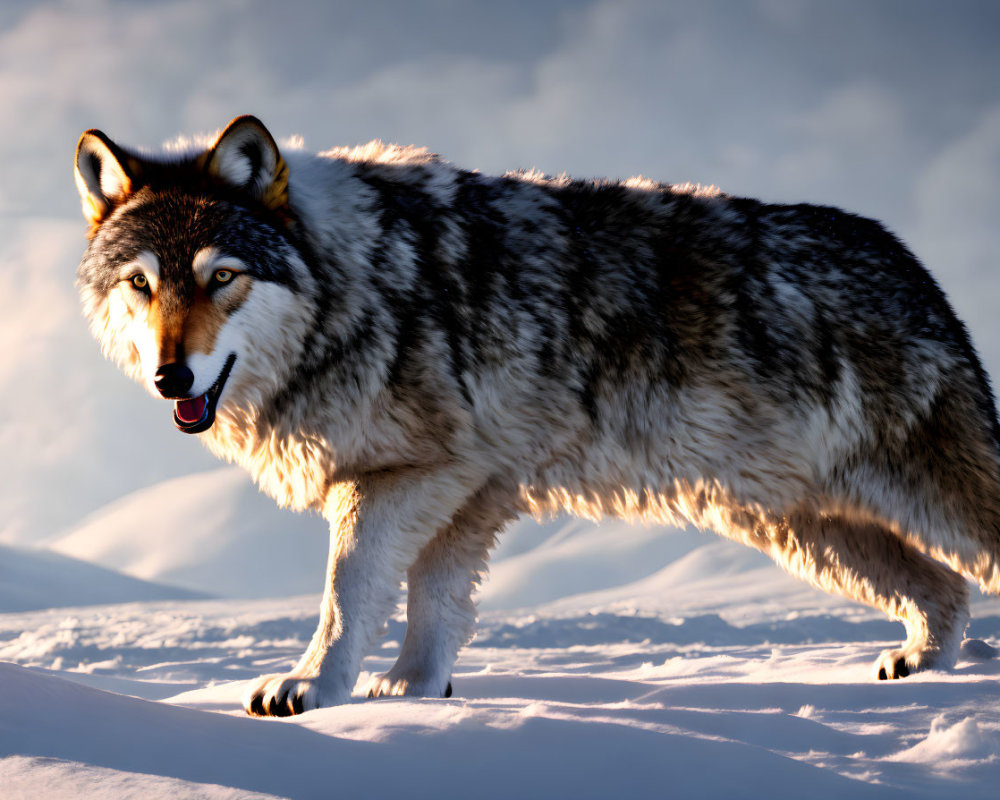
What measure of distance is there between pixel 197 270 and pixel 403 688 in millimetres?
2068

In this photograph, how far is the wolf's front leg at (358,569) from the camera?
12.4ft

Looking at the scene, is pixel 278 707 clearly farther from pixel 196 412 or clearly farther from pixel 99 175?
pixel 99 175

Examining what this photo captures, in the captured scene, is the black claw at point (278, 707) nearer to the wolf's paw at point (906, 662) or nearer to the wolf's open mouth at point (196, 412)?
the wolf's open mouth at point (196, 412)

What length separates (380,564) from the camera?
13.1 feet

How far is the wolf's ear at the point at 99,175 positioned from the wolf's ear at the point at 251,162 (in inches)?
16.4

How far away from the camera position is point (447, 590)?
461 cm

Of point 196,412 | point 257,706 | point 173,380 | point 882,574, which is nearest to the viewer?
point 173,380

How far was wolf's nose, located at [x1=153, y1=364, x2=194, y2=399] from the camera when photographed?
366 centimetres

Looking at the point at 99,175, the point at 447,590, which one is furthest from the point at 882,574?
the point at 99,175

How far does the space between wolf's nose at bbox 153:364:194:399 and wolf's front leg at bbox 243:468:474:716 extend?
0.85m

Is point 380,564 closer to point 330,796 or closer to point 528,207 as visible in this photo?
point 330,796

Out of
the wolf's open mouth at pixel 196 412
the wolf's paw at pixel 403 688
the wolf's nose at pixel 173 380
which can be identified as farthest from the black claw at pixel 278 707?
the wolf's nose at pixel 173 380

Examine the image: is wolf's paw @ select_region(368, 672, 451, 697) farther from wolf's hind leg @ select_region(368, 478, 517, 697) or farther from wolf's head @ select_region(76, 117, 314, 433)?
wolf's head @ select_region(76, 117, 314, 433)

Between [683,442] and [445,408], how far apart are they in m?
1.19
